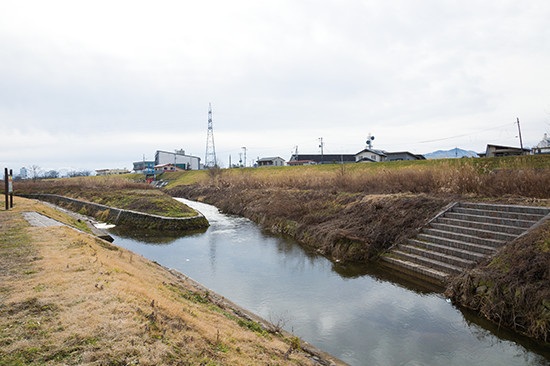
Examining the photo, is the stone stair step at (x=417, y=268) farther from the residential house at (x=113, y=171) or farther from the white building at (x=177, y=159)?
the residential house at (x=113, y=171)

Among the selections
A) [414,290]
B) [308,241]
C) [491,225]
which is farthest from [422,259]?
[308,241]

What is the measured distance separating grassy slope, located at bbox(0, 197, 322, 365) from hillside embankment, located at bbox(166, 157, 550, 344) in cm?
490

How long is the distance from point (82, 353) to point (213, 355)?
4.68 feet

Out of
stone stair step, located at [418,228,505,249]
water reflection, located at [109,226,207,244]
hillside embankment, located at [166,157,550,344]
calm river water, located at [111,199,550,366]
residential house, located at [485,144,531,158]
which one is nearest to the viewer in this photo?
calm river water, located at [111,199,550,366]

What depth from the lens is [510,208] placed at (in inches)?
379

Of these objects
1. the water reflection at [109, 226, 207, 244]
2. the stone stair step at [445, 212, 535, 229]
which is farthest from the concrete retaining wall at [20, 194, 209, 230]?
the stone stair step at [445, 212, 535, 229]

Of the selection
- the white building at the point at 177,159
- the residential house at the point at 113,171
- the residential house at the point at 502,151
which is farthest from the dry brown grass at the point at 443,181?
the residential house at the point at 113,171

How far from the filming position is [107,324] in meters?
3.88

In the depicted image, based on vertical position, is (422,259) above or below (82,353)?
below

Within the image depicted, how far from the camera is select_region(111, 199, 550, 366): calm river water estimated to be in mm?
5891

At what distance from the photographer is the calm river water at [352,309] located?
5.89m

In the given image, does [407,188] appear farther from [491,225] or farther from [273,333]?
[273,333]

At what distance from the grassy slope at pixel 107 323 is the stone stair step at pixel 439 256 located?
6.09 metres

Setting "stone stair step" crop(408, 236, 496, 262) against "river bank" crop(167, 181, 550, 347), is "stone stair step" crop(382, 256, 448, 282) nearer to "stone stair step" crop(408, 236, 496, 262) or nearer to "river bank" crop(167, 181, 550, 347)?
"river bank" crop(167, 181, 550, 347)
